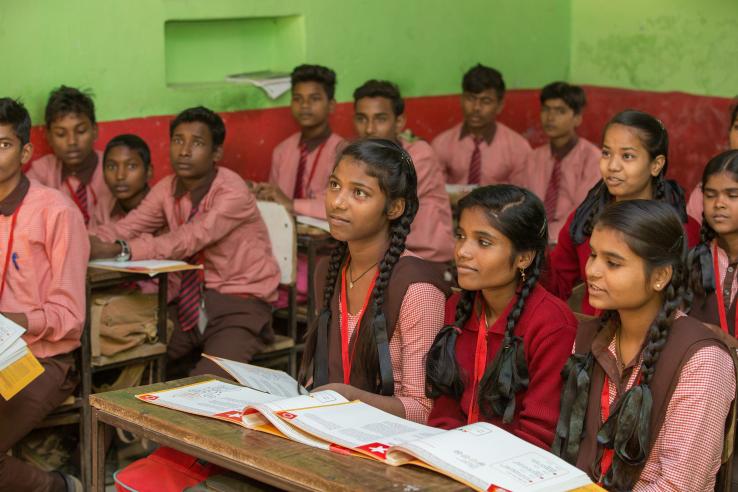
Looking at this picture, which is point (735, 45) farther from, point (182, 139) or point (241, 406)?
point (241, 406)

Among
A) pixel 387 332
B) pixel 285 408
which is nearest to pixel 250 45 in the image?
pixel 387 332

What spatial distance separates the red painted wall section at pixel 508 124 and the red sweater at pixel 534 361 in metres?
2.76

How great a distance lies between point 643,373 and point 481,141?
3927 mm

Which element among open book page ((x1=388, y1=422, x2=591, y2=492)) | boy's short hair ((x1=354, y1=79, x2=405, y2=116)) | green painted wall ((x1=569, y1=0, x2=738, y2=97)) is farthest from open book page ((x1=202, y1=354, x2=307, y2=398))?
green painted wall ((x1=569, y1=0, x2=738, y2=97))

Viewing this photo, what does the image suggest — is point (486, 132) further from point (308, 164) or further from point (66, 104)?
point (66, 104)

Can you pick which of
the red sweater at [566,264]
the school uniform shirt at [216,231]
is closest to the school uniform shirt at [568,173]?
the school uniform shirt at [216,231]

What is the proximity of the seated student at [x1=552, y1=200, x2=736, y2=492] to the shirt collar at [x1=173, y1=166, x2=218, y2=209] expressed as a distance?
228 centimetres

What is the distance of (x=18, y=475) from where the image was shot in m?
3.61

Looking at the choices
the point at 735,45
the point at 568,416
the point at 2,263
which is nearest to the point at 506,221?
the point at 568,416

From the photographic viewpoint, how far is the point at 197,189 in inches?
181

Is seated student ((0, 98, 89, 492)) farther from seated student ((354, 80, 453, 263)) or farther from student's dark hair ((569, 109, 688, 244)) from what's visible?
seated student ((354, 80, 453, 263))

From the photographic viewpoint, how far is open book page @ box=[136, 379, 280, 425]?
2527 mm

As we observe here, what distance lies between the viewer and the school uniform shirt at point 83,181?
489cm

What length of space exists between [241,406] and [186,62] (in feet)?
10.8
